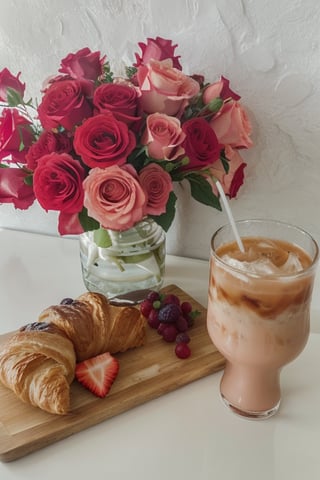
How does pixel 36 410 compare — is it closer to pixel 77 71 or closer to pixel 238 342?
pixel 238 342

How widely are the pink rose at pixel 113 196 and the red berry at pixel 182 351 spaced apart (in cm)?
22

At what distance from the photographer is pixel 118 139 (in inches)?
30.1

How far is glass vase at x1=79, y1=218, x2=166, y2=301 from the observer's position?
94 centimetres

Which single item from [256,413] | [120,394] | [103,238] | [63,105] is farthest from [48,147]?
[256,413]

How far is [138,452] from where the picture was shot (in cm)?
69

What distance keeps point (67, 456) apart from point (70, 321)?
0.65 ft

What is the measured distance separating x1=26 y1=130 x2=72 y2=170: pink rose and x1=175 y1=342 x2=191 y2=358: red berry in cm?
36

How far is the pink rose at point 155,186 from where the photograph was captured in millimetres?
814

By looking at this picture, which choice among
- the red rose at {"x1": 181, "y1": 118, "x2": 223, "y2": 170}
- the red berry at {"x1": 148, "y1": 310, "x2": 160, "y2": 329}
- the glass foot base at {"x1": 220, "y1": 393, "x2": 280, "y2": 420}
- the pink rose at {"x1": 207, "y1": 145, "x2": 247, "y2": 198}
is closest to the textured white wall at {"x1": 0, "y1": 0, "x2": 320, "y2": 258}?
the pink rose at {"x1": 207, "y1": 145, "x2": 247, "y2": 198}

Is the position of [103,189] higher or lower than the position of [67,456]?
higher

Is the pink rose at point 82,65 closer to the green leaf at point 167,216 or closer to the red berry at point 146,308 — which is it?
the green leaf at point 167,216

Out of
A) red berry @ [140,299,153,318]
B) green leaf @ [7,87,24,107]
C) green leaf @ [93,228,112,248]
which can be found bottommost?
red berry @ [140,299,153,318]

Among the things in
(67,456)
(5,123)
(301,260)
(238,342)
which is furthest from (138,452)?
(5,123)

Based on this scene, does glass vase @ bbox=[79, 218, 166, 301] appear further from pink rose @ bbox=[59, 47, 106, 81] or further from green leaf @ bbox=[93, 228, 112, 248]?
pink rose @ bbox=[59, 47, 106, 81]
